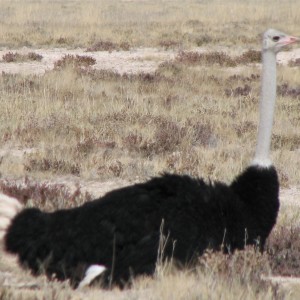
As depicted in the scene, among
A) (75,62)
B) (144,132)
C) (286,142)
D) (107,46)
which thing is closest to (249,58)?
(107,46)

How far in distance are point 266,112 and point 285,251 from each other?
0.98 meters

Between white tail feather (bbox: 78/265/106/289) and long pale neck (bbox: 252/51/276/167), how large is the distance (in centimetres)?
154

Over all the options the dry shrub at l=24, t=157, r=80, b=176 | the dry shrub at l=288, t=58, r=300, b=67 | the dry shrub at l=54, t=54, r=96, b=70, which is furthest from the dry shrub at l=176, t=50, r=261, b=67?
the dry shrub at l=24, t=157, r=80, b=176

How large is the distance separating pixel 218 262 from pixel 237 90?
444 inches

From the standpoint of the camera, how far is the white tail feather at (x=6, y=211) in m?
4.84

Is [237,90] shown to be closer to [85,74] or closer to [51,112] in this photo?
[85,74]

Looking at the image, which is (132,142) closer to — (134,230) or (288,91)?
(134,230)

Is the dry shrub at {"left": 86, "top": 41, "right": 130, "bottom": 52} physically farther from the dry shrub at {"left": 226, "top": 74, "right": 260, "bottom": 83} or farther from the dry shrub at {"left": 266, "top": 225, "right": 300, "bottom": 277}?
the dry shrub at {"left": 266, "top": 225, "right": 300, "bottom": 277}

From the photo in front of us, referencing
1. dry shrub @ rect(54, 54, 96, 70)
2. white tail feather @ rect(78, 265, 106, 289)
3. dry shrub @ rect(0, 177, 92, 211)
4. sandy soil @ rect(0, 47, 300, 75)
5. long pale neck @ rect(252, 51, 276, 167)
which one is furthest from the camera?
sandy soil @ rect(0, 47, 300, 75)

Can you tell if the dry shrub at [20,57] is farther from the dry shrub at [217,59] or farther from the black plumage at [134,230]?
the black plumage at [134,230]

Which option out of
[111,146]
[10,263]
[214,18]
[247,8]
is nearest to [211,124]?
[111,146]

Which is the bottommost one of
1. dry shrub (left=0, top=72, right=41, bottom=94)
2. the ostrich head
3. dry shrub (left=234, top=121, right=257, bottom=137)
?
dry shrub (left=234, top=121, right=257, bottom=137)

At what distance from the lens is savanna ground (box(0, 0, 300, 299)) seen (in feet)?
14.7

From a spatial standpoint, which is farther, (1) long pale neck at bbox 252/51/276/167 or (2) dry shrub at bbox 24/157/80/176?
(2) dry shrub at bbox 24/157/80/176
